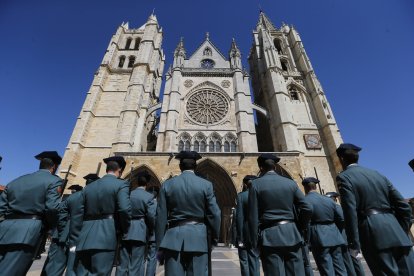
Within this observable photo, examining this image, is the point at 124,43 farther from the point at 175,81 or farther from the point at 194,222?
the point at 194,222

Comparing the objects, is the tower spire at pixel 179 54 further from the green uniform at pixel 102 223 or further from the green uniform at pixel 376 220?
the green uniform at pixel 376 220

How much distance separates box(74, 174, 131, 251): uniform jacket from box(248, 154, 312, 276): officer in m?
1.58

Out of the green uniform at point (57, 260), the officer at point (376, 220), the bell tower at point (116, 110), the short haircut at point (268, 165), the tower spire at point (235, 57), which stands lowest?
the green uniform at point (57, 260)

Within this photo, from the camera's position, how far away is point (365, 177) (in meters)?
2.50

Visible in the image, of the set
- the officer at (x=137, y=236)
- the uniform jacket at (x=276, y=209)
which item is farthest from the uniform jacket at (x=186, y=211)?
the officer at (x=137, y=236)

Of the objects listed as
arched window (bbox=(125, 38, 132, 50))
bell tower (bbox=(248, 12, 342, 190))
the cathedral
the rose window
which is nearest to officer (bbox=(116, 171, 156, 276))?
the cathedral

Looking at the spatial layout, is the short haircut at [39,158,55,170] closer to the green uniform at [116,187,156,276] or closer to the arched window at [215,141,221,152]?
the green uniform at [116,187,156,276]

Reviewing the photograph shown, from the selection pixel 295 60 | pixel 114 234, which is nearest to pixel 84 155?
pixel 114 234

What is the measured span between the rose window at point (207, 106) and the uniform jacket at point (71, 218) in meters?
16.2

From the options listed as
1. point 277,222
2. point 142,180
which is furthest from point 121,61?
point 277,222

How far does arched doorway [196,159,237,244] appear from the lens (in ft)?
47.3

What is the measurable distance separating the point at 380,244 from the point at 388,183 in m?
0.77

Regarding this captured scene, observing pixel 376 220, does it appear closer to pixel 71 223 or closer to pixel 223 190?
pixel 71 223

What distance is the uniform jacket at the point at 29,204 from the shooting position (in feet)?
8.06
